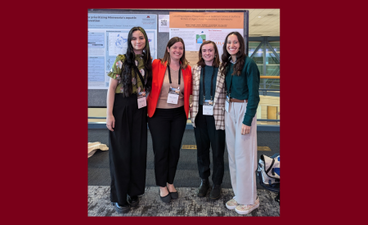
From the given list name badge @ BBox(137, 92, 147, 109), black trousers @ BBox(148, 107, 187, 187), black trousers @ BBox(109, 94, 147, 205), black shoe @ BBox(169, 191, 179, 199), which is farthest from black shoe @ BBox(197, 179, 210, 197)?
name badge @ BBox(137, 92, 147, 109)

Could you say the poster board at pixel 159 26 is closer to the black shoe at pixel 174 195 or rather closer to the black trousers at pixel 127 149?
the black trousers at pixel 127 149

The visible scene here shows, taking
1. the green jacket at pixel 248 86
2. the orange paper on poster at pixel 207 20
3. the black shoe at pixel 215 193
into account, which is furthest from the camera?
the orange paper on poster at pixel 207 20

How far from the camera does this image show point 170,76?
2057mm

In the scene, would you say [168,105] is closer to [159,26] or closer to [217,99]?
[217,99]

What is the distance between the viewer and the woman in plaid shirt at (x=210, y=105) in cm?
204

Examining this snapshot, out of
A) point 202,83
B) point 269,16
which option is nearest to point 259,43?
point 269,16

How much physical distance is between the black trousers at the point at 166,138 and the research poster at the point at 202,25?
1.32 metres

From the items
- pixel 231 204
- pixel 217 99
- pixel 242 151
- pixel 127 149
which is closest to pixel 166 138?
pixel 127 149

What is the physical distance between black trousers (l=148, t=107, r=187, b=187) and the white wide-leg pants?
47 cm

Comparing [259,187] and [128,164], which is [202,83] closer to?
[128,164]

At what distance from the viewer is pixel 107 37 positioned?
3.00 m

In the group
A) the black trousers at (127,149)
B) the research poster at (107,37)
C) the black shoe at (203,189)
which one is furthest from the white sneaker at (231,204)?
the research poster at (107,37)

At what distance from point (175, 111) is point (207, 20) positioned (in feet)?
5.15

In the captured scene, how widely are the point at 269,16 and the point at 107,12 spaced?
320 inches
